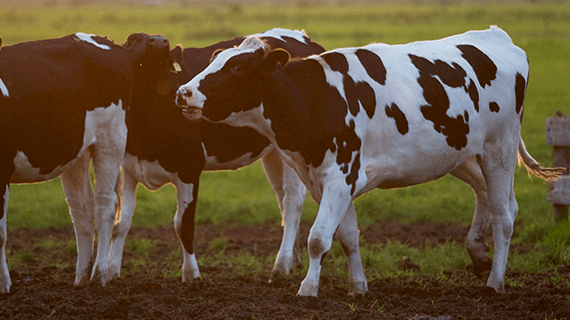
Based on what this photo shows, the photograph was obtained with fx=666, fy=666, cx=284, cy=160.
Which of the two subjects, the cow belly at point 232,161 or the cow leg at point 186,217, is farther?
the cow belly at point 232,161

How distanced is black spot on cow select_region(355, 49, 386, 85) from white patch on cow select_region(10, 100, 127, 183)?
229 cm

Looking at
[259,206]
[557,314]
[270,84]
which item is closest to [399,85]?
[270,84]

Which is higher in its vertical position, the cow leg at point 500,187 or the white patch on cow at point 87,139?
the white patch on cow at point 87,139

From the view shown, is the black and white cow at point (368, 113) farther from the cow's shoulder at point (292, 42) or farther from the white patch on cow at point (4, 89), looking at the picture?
the cow's shoulder at point (292, 42)

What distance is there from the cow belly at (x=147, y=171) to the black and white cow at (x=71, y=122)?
0.94ft

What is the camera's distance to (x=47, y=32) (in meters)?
30.7

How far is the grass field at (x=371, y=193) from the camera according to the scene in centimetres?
947

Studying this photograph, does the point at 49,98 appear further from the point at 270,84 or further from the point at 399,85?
the point at 399,85

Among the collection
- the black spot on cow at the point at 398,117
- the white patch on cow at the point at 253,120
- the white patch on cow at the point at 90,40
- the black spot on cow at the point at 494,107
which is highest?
the white patch on cow at the point at 90,40

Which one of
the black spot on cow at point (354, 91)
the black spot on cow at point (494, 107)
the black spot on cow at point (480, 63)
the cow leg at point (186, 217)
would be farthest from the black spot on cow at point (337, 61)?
the cow leg at point (186, 217)

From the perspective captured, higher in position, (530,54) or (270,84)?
(270,84)

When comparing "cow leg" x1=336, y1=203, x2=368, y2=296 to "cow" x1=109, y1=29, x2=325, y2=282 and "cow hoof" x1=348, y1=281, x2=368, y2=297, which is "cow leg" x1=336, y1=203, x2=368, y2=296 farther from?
"cow" x1=109, y1=29, x2=325, y2=282

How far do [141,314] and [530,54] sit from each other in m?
26.5

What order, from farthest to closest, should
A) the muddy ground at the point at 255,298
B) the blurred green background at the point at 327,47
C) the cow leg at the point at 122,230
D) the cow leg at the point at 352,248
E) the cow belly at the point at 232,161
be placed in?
the blurred green background at the point at 327,47
the cow belly at the point at 232,161
the cow leg at the point at 122,230
the cow leg at the point at 352,248
the muddy ground at the point at 255,298
